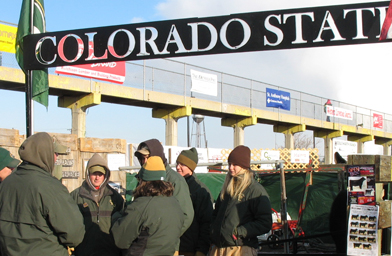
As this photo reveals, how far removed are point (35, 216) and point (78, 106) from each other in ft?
43.7

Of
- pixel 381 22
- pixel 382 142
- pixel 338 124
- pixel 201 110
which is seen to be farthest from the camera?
pixel 382 142

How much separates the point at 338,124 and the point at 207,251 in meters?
25.2

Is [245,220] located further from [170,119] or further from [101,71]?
[170,119]

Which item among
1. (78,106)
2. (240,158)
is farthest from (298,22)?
(78,106)

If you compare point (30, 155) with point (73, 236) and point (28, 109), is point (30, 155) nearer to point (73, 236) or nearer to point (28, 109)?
point (73, 236)

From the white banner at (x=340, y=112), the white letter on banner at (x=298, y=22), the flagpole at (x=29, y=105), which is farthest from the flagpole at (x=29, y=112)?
the white banner at (x=340, y=112)

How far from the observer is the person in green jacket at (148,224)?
304cm

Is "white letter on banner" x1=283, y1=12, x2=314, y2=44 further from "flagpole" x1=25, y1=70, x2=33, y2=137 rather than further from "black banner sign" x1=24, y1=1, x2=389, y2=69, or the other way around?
"flagpole" x1=25, y1=70, x2=33, y2=137

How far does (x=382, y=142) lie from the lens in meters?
35.2

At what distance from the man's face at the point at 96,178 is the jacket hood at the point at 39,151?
1093 millimetres

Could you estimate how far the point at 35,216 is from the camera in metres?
2.83

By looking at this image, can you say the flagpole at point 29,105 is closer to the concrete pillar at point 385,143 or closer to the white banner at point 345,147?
the white banner at point 345,147

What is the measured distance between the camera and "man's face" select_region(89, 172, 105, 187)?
416 centimetres

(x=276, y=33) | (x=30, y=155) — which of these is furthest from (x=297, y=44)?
(x=30, y=155)
